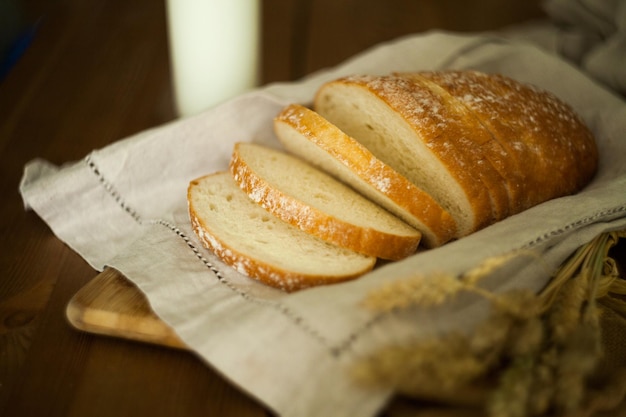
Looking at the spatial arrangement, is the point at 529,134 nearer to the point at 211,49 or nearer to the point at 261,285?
the point at 261,285

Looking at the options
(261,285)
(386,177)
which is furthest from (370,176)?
(261,285)

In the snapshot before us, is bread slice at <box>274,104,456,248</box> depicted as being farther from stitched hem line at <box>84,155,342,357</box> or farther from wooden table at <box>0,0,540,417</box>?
wooden table at <box>0,0,540,417</box>

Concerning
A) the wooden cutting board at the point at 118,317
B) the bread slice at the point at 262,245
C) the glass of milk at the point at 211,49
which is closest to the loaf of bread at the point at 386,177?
the bread slice at the point at 262,245

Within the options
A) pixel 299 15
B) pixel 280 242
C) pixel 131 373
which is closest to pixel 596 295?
pixel 280 242

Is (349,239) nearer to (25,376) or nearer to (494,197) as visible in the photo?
(494,197)

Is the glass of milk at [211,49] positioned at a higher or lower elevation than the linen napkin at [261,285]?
higher

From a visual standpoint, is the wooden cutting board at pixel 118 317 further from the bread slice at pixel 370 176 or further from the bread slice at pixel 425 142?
the bread slice at pixel 425 142

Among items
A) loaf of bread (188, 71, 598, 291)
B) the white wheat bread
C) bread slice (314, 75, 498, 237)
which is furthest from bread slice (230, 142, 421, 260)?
the white wheat bread
